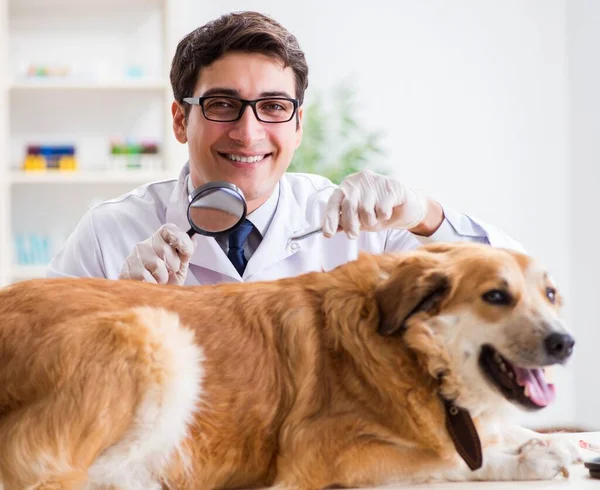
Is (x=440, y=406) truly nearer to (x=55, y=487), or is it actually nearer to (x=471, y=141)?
(x=55, y=487)

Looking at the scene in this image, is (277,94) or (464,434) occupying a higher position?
(277,94)

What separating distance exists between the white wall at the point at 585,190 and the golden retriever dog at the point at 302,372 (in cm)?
426

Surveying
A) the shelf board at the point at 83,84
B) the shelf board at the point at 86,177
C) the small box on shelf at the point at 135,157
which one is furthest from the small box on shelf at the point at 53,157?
the shelf board at the point at 83,84

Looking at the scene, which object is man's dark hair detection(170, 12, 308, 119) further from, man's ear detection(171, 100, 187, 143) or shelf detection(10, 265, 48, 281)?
shelf detection(10, 265, 48, 281)

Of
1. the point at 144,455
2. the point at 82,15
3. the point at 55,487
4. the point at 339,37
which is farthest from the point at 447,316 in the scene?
the point at 339,37

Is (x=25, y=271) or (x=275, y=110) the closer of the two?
(x=275, y=110)

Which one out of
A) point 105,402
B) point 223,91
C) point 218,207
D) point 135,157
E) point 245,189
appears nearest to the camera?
point 105,402

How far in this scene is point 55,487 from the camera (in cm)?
123

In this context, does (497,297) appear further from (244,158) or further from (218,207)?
(244,158)

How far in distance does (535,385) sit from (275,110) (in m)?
1.18

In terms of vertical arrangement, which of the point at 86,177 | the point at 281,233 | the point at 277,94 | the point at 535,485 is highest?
the point at 277,94

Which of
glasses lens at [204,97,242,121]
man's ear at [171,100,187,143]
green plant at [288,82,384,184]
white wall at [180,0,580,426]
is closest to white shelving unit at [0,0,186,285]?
green plant at [288,82,384,184]

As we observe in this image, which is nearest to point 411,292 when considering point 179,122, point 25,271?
point 179,122

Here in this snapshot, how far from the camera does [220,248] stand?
2.25 metres
